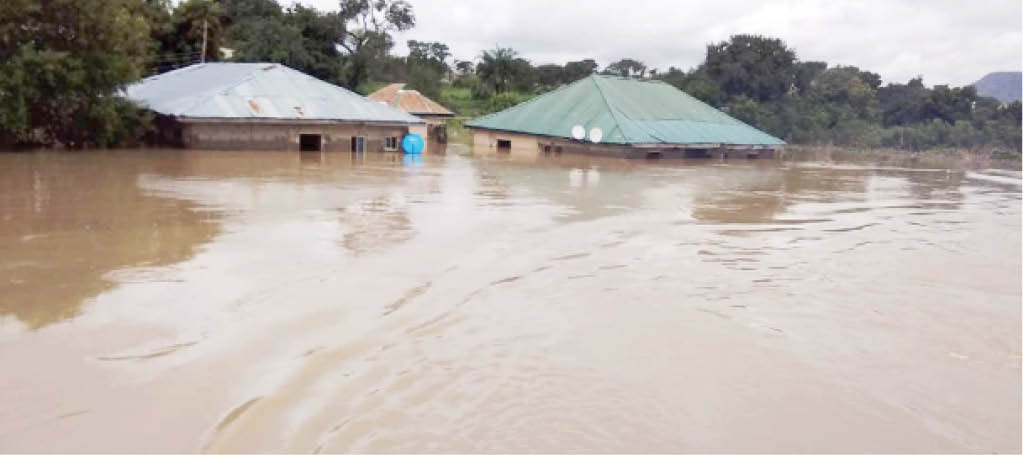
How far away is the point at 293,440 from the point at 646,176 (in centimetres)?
1928

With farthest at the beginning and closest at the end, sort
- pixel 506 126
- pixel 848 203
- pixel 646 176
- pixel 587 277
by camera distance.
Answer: pixel 506 126 < pixel 646 176 < pixel 848 203 < pixel 587 277

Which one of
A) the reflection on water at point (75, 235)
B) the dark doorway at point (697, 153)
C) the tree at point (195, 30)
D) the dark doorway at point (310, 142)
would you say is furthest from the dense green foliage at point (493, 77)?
the dark doorway at point (697, 153)

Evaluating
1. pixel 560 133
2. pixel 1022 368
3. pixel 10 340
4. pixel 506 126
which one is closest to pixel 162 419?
pixel 10 340

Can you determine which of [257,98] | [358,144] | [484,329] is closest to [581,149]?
[358,144]

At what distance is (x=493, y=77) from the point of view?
50.3m

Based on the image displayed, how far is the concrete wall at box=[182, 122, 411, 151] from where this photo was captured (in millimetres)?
24906

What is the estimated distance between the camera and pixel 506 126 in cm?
3588

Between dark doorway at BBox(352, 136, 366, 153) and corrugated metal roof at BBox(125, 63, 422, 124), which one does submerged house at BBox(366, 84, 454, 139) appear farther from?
dark doorway at BBox(352, 136, 366, 153)

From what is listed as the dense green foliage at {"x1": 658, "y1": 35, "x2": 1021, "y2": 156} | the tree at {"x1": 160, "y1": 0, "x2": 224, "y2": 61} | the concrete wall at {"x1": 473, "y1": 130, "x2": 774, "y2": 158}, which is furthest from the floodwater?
the dense green foliage at {"x1": 658, "y1": 35, "x2": 1021, "y2": 156}

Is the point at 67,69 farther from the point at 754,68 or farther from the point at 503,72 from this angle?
the point at 754,68

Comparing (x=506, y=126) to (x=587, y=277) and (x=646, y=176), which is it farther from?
(x=587, y=277)

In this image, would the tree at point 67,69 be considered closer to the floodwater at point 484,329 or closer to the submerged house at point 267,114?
the submerged house at point 267,114

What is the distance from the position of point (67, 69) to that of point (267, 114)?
6188 millimetres

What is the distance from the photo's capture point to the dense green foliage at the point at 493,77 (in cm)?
3123
